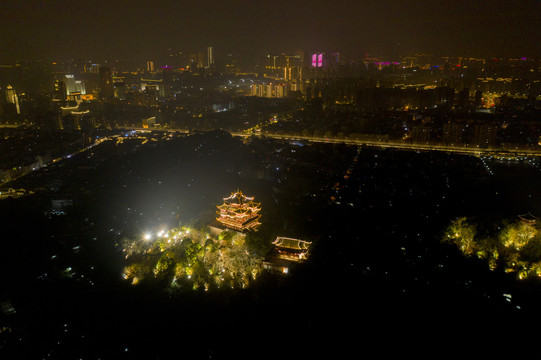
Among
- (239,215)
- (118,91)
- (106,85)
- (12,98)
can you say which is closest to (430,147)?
(239,215)

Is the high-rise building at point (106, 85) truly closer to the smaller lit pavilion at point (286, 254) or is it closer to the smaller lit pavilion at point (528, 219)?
the smaller lit pavilion at point (286, 254)

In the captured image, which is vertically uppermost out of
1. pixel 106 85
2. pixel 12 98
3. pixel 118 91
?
pixel 106 85

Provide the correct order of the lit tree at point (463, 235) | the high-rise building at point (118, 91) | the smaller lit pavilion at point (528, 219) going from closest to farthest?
the lit tree at point (463, 235) < the smaller lit pavilion at point (528, 219) < the high-rise building at point (118, 91)

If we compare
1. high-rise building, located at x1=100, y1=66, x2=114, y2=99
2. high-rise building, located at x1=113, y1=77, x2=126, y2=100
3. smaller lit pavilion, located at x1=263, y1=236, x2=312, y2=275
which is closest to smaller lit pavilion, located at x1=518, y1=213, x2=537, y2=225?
smaller lit pavilion, located at x1=263, y1=236, x2=312, y2=275

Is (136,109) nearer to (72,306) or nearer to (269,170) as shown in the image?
(269,170)

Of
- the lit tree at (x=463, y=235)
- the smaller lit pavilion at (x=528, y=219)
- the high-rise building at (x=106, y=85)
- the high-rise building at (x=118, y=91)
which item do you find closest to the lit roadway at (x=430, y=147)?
the smaller lit pavilion at (x=528, y=219)

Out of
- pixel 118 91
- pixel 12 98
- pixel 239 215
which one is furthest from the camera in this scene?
pixel 118 91

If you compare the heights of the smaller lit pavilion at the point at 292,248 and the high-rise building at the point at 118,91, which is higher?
the high-rise building at the point at 118,91

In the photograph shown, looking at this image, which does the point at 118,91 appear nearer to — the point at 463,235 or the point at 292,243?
the point at 292,243
